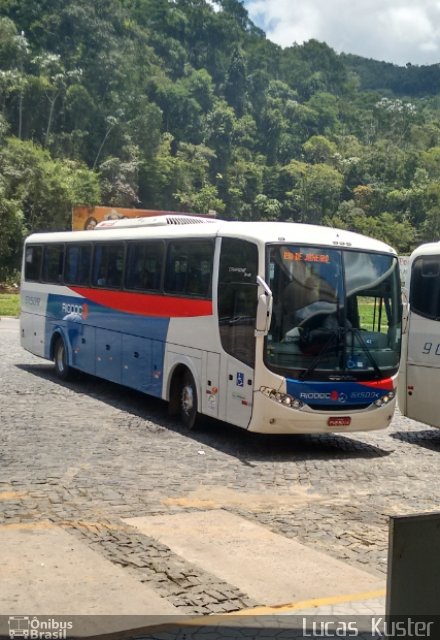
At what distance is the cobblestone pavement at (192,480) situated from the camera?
→ 7.65 m

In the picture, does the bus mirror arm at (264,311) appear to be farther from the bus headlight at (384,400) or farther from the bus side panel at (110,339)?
the bus side panel at (110,339)

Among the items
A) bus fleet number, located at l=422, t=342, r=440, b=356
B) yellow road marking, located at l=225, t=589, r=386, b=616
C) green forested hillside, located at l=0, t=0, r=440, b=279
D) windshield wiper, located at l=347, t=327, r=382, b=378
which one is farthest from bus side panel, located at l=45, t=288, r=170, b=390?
green forested hillside, located at l=0, t=0, r=440, b=279

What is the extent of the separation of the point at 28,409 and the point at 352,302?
→ 5672mm

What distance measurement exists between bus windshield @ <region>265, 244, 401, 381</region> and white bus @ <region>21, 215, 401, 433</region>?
0.01 meters

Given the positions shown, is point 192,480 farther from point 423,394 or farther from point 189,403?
point 423,394

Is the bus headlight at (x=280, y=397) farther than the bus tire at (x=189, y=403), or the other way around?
the bus tire at (x=189, y=403)

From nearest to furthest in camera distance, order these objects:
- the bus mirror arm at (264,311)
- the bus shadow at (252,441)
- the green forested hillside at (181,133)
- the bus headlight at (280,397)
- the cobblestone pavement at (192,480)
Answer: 1. the cobblestone pavement at (192,480)
2. the bus mirror arm at (264,311)
3. the bus headlight at (280,397)
4. the bus shadow at (252,441)
5. the green forested hillside at (181,133)

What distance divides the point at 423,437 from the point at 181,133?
426ft

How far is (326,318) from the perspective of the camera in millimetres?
11992

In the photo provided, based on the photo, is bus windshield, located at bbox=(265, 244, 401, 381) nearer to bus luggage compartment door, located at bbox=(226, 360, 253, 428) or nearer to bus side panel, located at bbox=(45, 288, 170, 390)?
bus luggage compartment door, located at bbox=(226, 360, 253, 428)

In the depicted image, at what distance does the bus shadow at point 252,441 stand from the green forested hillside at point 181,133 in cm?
4636

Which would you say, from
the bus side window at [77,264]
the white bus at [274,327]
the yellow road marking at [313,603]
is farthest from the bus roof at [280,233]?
the yellow road marking at [313,603]

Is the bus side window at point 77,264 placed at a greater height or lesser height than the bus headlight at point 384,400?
greater

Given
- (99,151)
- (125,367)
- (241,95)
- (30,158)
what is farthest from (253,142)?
(125,367)
